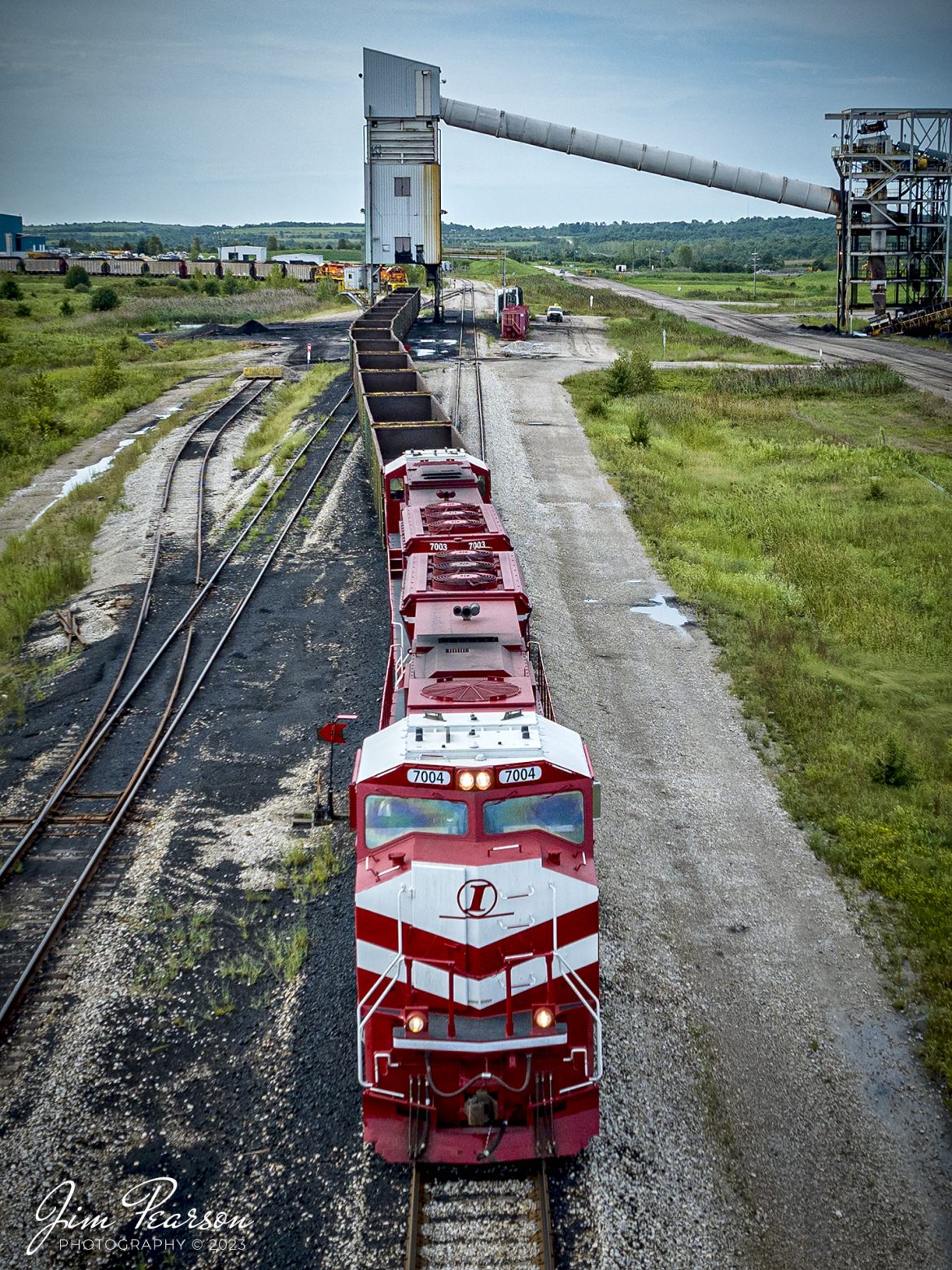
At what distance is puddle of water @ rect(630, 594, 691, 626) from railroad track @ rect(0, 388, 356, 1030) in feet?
30.7

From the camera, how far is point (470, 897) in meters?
9.34

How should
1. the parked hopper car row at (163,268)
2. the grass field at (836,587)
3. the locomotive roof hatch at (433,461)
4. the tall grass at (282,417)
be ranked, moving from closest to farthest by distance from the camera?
the grass field at (836,587) → the locomotive roof hatch at (433,461) → the tall grass at (282,417) → the parked hopper car row at (163,268)

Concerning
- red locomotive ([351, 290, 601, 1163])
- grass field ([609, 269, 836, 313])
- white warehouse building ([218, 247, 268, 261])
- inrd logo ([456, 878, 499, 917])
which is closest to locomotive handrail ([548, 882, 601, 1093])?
red locomotive ([351, 290, 601, 1163])

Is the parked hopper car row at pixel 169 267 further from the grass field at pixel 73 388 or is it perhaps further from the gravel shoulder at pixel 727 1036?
the gravel shoulder at pixel 727 1036

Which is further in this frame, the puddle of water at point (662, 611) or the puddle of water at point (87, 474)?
the puddle of water at point (87, 474)

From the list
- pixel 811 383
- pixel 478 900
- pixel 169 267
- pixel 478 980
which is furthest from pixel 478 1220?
pixel 169 267

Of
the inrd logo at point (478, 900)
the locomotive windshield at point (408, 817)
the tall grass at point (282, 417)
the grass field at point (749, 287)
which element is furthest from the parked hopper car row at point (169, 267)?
the inrd logo at point (478, 900)

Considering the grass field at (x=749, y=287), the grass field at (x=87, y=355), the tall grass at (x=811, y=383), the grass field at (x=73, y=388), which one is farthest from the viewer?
the grass field at (x=749, y=287)

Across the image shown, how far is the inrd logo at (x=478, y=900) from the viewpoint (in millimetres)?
9328

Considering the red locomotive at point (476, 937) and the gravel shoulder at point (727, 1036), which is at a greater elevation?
the red locomotive at point (476, 937)

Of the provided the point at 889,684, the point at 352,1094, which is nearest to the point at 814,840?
the point at 889,684

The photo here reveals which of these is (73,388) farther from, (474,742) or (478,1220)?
(478,1220)

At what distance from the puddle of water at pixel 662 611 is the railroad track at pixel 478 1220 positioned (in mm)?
15818

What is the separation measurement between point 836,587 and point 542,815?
19013 mm
